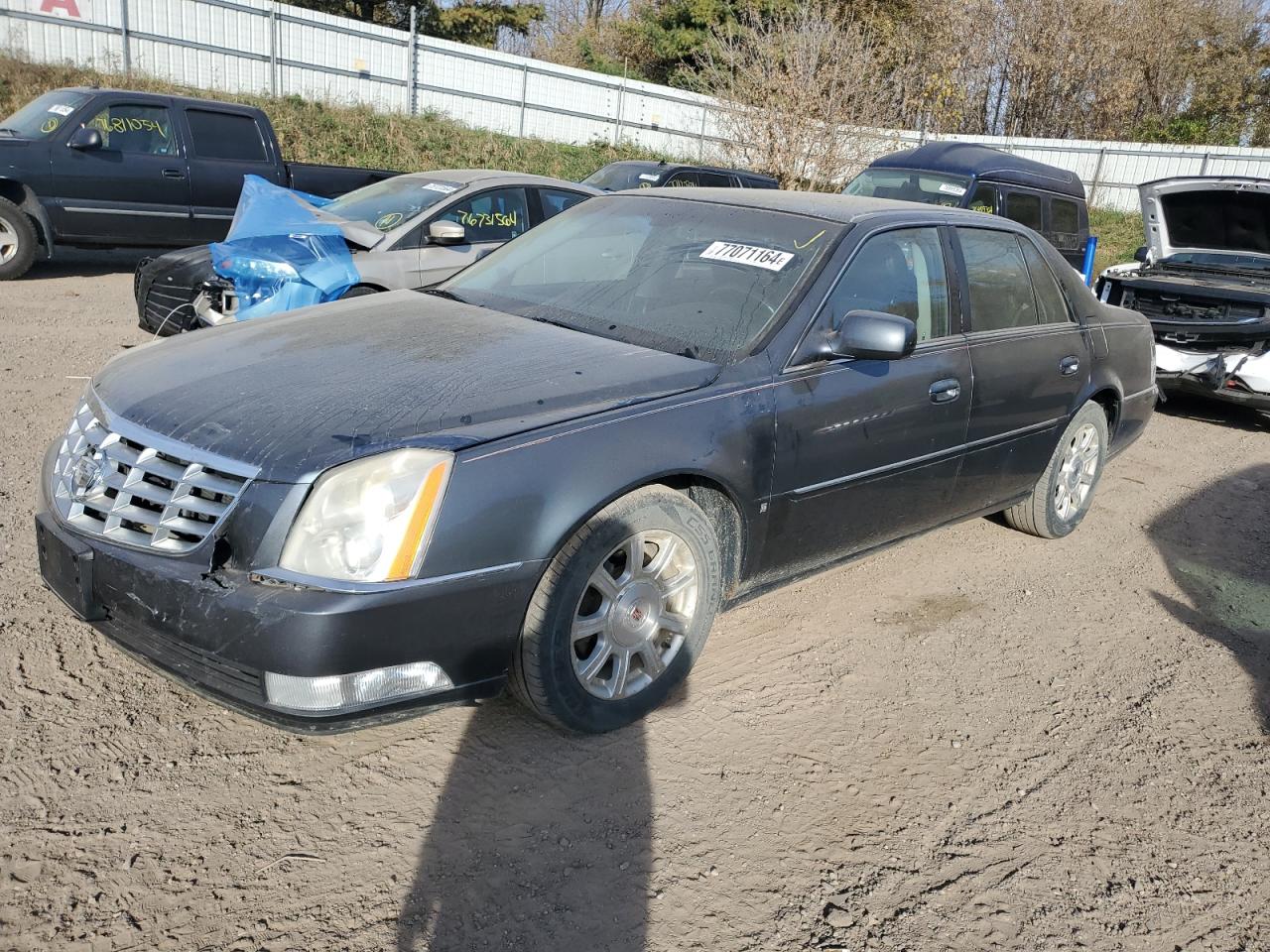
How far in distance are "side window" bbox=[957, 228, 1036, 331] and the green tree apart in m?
29.7

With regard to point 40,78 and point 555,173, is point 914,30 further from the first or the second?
point 40,78

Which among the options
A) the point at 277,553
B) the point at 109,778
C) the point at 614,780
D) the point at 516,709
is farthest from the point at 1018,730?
the point at 109,778

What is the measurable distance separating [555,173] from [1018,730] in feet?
70.8

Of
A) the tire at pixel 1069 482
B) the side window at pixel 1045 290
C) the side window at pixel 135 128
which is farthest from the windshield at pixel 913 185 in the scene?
the side window at pixel 135 128

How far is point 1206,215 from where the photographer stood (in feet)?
30.3

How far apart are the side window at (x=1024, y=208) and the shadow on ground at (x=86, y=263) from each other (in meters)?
9.00

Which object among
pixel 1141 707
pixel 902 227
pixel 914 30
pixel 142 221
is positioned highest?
pixel 914 30

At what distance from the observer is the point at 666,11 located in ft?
108

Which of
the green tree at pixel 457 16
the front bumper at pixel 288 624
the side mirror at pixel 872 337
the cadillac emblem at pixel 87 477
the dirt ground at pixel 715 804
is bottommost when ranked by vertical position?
the dirt ground at pixel 715 804

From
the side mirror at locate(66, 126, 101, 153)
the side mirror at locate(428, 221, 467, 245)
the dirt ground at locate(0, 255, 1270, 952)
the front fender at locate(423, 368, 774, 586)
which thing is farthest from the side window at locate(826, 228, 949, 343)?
the side mirror at locate(66, 126, 101, 153)

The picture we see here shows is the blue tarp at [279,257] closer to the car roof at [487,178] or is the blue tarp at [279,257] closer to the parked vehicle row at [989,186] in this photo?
the car roof at [487,178]

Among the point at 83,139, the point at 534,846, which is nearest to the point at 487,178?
the point at 83,139

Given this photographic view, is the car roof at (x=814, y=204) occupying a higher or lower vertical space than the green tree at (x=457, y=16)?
lower

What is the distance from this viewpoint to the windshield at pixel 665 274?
11.8 ft
